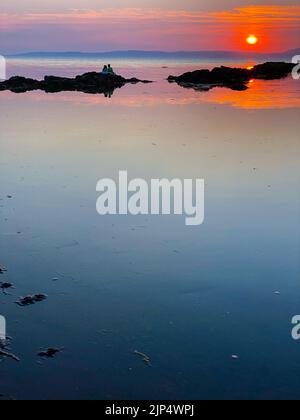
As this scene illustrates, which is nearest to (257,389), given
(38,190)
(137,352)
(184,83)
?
(137,352)

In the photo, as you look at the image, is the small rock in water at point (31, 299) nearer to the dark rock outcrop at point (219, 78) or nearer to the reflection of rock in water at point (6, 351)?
the reflection of rock in water at point (6, 351)

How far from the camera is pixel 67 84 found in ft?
158

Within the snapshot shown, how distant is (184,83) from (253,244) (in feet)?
151

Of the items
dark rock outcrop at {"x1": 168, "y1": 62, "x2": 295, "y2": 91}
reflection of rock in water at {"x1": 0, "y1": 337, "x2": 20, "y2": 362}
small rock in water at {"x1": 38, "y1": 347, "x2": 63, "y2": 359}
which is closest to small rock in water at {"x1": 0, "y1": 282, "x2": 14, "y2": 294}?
reflection of rock in water at {"x1": 0, "y1": 337, "x2": 20, "y2": 362}

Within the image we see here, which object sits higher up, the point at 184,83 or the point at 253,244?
the point at 184,83

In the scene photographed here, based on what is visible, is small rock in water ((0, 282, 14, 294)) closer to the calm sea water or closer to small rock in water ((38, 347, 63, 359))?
the calm sea water

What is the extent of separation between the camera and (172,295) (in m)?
9.61

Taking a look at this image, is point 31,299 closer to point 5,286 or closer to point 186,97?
point 5,286

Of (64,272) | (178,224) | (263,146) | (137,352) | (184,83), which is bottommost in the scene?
(137,352)

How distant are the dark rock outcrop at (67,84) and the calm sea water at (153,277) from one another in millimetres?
26606

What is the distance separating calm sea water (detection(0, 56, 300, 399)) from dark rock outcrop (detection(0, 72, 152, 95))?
26.6m

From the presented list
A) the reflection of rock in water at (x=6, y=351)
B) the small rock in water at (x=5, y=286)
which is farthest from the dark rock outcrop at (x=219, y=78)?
the reflection of rock in water at (x=6, y=351)

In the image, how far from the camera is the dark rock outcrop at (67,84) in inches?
1844

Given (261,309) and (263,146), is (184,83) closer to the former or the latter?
(263,146)
